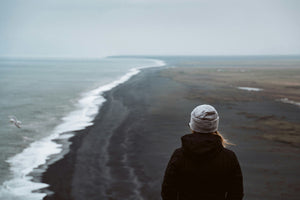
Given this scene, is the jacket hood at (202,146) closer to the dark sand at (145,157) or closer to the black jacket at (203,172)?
the black jacket at (203,172)

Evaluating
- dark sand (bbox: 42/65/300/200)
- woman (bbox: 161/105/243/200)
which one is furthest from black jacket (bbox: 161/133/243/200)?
dark sand (bbox: 42/65/300/200)

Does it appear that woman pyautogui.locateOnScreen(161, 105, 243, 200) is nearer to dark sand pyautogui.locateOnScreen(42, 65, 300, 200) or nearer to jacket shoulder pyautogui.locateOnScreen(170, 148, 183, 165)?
jacket shoulder pyautogui.locateOnScreen(170, 148, 183, 165)

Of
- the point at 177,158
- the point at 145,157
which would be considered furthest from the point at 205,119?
the point at 145,157

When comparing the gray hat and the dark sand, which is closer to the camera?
the gray hat

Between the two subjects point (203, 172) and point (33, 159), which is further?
point (33, 159)

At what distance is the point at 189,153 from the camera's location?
9.56ft

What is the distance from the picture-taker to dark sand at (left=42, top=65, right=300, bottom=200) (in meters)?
9.58

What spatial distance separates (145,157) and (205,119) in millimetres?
9865

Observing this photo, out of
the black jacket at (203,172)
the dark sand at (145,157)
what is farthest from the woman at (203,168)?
the dark sand at (145,157)

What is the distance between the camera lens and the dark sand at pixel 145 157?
31.4ft

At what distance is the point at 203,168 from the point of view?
2.92 m

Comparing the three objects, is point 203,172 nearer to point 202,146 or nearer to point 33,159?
point 202,146

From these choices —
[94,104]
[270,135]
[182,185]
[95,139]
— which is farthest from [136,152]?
[94,104]

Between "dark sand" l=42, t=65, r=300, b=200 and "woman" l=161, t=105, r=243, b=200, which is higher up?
"woman" l=161, t=105, r=243, b=200
